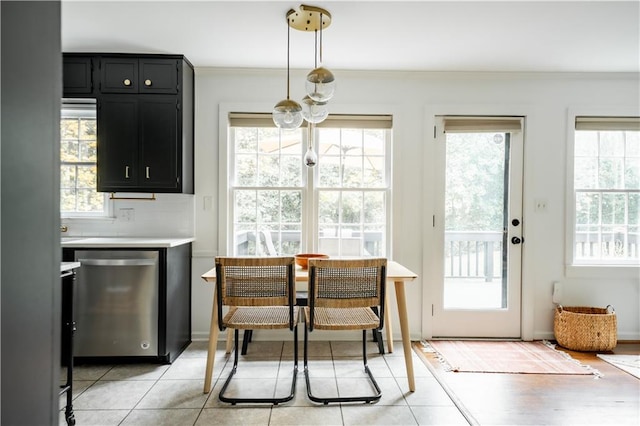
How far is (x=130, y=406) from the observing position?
2307 millimetres

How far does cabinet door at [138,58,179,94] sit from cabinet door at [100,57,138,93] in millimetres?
55

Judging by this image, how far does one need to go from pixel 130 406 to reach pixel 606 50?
4273 mm

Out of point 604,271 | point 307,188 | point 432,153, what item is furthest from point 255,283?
point 604,271

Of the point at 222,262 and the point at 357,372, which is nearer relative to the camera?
the point at 222,262

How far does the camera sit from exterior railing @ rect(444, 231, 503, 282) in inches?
142

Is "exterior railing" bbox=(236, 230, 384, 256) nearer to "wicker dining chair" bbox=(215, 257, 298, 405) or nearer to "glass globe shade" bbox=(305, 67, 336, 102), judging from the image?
"wicker dining chair" bbox=(215, 257, 298, 405)

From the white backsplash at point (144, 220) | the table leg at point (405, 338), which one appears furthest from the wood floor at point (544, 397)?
the white backsplash at point (144, 220)

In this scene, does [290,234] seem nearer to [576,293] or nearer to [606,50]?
[576,293]

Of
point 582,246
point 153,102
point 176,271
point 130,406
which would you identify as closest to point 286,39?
point 153,102

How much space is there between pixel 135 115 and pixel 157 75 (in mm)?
375

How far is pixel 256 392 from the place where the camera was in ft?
8.10

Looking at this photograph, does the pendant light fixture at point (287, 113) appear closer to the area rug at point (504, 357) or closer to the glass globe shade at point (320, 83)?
the glass globe shade at point (320, 83)

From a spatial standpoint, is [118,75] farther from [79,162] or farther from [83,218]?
[83,218]

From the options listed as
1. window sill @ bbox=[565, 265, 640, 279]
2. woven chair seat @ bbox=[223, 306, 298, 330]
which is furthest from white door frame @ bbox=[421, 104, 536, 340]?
woven chair seat @ bbox=[223, 306, 298, 330]
